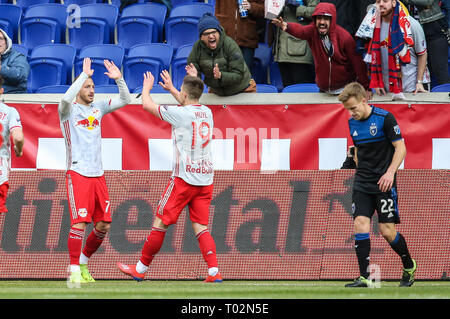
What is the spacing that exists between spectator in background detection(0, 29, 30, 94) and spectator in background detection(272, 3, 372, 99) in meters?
3.82

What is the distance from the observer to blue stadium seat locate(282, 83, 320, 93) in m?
12.0

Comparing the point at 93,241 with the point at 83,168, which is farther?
the point at 93,241

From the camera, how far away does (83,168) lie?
8852 mm

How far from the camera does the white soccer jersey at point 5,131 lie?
344 inches

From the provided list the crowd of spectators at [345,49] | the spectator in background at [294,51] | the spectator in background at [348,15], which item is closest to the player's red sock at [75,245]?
the crowd of spectators at [345,49]

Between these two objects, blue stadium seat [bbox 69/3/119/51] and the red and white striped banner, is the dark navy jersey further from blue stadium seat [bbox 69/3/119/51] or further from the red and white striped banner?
blue stadium seat [bbox 69/3/119/51]

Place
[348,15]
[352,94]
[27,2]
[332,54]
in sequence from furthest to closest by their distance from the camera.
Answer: [27,2], [348,15], [332,54], [352,94]

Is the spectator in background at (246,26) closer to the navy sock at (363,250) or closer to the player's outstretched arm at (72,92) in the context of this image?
the player's outstretched arm at (72,92)

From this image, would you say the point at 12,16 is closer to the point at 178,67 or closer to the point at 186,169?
the point at 178,67

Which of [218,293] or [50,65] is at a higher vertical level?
[50,65]


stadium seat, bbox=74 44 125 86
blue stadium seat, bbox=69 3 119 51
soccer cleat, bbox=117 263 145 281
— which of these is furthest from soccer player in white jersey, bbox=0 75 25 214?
blue stadium seat, bbox=69 3 119 51

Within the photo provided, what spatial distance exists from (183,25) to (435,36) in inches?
178

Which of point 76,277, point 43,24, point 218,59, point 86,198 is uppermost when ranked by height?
point 43,24

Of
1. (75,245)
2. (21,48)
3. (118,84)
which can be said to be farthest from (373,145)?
(21,48)
